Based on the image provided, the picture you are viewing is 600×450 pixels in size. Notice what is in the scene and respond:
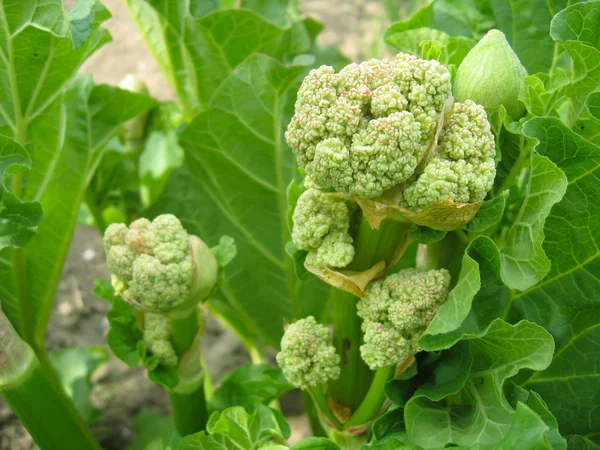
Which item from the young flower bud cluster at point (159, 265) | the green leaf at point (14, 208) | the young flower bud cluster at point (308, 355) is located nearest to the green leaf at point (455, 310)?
the young flower bud cluster at point (308, 355)

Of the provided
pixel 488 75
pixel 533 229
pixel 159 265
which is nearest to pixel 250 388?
pixel 159 265

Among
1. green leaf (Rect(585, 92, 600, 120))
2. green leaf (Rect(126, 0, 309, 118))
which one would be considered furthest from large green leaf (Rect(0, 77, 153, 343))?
green leaf (Rect(585, 92, 600, 120))

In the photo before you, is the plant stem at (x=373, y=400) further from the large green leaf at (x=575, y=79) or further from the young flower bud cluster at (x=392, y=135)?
the large green leaf at (x=575, y=79)

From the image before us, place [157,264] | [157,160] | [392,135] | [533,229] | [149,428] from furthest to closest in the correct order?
1. [157,160]
2. [149,428]
3. [157,264]
4. [533,229]
5. [392,135]

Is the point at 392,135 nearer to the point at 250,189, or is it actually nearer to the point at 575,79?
the point at 575,79

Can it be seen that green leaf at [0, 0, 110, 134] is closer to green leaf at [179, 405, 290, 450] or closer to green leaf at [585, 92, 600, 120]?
green leaf at [179, 405, 290, 450]

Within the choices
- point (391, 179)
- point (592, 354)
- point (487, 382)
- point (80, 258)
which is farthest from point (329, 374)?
point (80, 258)
